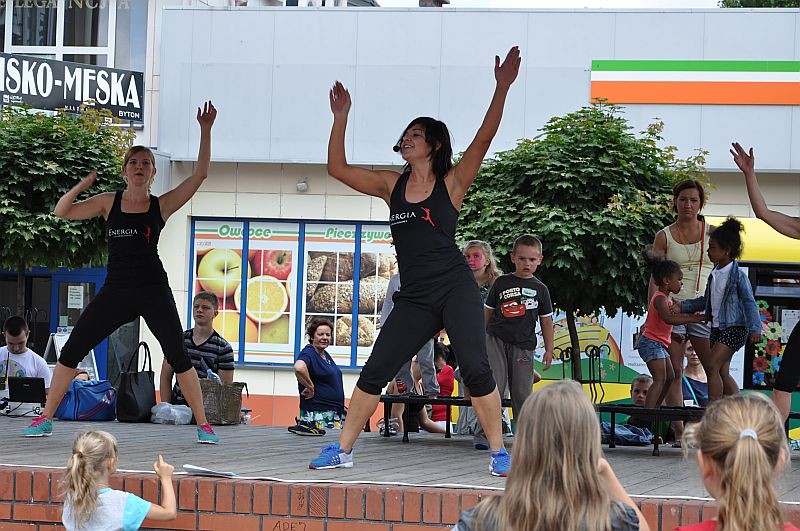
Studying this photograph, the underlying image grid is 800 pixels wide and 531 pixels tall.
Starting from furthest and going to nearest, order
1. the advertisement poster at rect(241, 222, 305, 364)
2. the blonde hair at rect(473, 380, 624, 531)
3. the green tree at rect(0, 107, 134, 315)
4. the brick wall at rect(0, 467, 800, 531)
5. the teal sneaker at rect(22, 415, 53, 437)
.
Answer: the advertisement poster at rect(241, 222, 305, 364), the green tree at rect(0, 107, 134, 315), the teal sneaker at rect(22, 415, 53, 437), the brick wall at rect(0, 467, 800, 531), the blonde hair at rect(473, 380, 624, 531)

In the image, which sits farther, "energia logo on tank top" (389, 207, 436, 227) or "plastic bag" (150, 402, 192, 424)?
"plastic bag" (150, 402, 192, 424)

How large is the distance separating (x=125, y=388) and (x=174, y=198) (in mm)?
3967

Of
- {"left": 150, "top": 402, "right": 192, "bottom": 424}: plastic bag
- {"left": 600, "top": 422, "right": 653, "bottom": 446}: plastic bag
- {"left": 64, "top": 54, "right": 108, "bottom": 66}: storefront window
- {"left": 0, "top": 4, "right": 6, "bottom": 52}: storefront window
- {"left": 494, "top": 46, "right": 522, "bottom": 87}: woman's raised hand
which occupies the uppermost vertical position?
{"left": 0, "top": 4, "right": 6, "bottom": 52}: storefront window

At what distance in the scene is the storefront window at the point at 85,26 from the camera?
23.2 metres

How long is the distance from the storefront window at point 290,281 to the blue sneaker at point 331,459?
1555 cm

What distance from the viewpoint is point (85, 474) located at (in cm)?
527

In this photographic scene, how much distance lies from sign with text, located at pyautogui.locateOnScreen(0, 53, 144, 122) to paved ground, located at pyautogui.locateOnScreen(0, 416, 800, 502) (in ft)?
39.5

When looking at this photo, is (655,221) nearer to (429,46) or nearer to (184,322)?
(429,46)

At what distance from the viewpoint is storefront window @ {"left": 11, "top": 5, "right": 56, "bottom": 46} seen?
923 inches

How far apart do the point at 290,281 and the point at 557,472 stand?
19.2 meters

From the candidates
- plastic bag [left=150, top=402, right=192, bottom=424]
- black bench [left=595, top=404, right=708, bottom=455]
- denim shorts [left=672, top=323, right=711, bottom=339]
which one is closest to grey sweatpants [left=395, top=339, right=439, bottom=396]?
plastic bag [left=150, top=402, right=192, bottom=424]

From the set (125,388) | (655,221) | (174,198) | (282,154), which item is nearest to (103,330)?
(174,198)

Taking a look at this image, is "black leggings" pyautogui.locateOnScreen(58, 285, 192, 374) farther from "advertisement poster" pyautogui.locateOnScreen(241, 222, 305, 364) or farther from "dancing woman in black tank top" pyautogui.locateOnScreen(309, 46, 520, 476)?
"advertisement poster" pyautogui.locateOnScreen(241, 222, 305, 364)

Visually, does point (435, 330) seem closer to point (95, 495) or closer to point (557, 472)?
point (95, 495)
